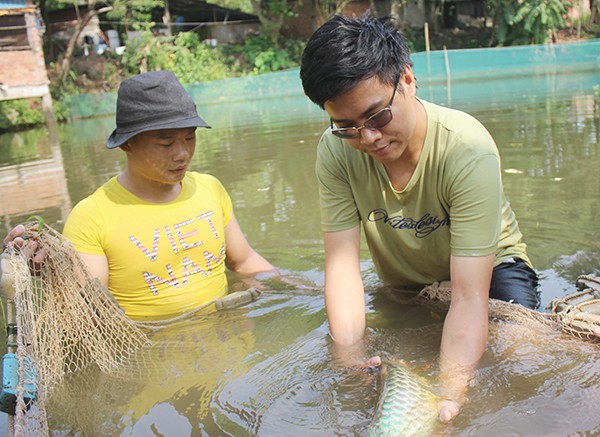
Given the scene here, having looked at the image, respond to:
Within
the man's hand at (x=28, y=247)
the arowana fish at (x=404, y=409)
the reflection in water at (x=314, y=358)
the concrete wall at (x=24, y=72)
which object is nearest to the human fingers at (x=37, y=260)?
the man's hand at (x=28, y=247)

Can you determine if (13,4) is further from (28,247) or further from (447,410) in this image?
(447,410)

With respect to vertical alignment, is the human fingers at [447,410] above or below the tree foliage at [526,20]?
below

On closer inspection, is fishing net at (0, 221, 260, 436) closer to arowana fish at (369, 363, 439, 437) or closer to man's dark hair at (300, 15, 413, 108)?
arowana fish at (369, 363, 439, 437)

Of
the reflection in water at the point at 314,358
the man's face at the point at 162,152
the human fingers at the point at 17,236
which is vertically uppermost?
the man's face at the point at 162,152

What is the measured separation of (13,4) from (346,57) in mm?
20045

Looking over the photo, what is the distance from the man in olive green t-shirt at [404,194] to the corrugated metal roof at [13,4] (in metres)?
18.9

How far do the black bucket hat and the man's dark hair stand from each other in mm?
1017

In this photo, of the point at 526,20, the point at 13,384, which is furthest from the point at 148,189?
the point at 526,20

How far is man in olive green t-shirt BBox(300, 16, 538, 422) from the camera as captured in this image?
6.85ft

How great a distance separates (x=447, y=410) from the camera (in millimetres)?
2098

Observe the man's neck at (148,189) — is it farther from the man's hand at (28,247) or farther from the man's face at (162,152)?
the man's hand at (28,247)

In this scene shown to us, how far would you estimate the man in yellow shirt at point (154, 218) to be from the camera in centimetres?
303

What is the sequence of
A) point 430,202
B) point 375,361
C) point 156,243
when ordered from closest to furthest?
point 375,361 < point 430,202 < point 156,243

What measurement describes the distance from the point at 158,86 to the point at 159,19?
26.1m
